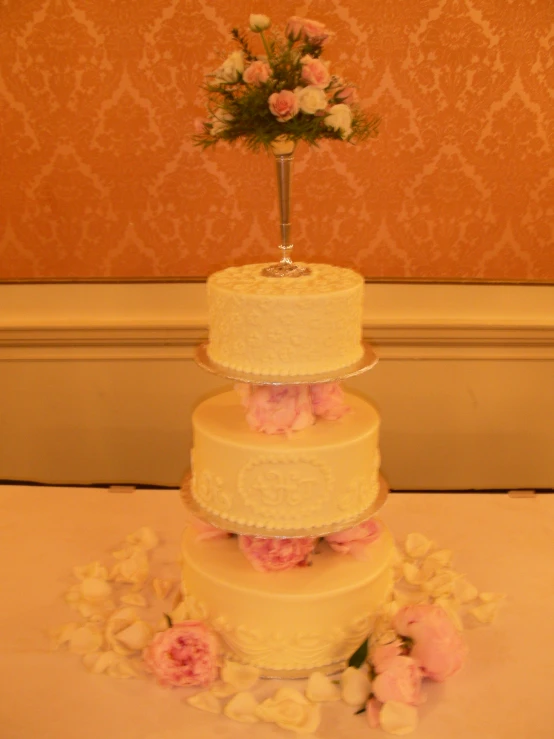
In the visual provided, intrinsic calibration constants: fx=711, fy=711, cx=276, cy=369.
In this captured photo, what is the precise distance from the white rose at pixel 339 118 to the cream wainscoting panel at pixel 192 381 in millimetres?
1443

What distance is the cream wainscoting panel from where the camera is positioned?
9.80 ft

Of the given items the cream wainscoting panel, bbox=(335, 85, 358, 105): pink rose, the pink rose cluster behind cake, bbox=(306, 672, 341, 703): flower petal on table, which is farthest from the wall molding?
bbox=(306, 672, 341, 703): flower petal on table

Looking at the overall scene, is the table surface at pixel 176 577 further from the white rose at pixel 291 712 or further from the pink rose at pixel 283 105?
the pink rose at pixel 283 105

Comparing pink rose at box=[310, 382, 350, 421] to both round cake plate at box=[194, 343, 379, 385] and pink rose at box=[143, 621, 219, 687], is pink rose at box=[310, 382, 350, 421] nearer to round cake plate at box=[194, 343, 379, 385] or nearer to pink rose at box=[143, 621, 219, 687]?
→ round cake plate at box=[194, 343, 379, 385]

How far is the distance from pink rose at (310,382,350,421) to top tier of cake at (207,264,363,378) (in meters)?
0.15

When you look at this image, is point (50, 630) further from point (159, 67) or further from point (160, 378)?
point (159, 67)

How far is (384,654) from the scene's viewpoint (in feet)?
5.49

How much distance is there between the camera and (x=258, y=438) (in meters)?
1.74

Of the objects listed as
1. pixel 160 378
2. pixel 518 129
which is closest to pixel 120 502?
pixel 160 378

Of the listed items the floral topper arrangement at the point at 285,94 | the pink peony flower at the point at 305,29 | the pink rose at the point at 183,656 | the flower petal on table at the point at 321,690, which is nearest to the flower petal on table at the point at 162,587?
the pink rose at the point at 183,656

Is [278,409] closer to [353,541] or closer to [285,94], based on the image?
[353,541]

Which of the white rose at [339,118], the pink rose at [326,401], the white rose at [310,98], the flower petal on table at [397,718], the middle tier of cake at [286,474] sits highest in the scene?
the white rose at [310,98]

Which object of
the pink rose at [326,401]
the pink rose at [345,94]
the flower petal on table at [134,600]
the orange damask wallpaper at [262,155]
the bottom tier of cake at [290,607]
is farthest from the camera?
the orange damask wallpaper at [262,155]

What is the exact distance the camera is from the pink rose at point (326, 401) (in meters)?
1.86
